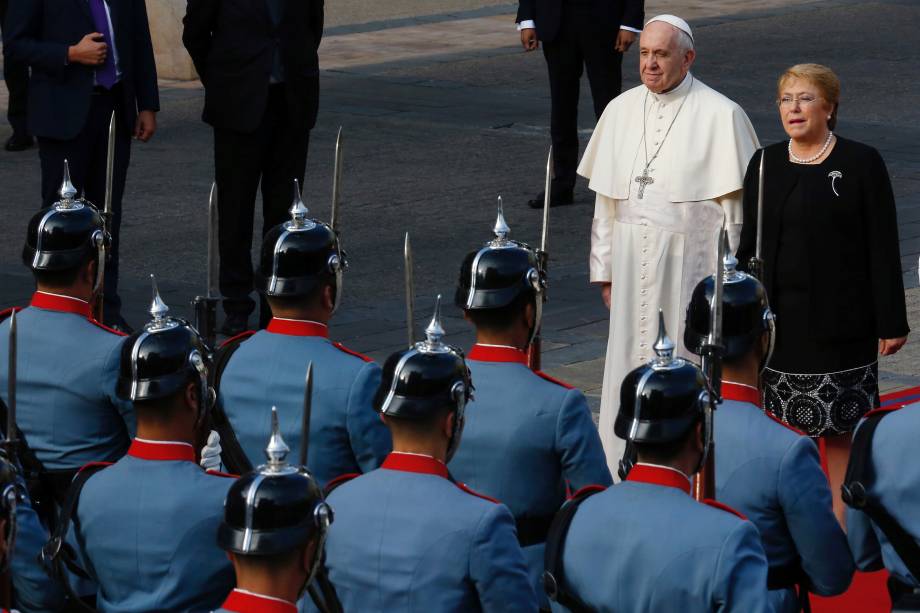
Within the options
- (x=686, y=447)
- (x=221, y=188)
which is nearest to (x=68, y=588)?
(x=686, y=447)

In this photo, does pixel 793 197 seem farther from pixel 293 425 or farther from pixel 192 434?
pixel 192 434

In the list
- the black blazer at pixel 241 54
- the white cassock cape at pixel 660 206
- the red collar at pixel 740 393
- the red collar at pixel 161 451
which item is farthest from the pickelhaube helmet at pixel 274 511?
the black blazer at pixel 241 54

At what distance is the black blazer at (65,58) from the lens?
8.53 metres

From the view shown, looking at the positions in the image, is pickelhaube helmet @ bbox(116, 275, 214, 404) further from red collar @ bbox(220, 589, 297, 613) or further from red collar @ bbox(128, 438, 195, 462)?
red collar @ bbox(220, 589, 297, 613)

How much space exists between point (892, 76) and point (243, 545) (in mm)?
15026

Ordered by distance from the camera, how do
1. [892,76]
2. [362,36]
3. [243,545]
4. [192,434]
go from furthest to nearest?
[362,36] → [892,76] → [192,434] → [243,545]

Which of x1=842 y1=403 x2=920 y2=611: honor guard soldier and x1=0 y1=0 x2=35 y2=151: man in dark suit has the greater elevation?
x1=842 y1=403 x2=920 y2=611: honor guard soldier

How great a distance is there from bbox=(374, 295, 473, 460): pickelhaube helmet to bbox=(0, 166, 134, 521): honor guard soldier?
1.19m

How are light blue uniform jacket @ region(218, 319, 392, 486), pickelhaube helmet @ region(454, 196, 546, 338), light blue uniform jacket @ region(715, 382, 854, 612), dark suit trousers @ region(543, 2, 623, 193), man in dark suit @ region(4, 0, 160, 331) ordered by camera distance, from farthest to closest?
dark suit trousers @ region(543, 2, 623, 193) < man in dark suit @ region(4, 0, 160, 331) < light blue uniform jacket @ region(218, 319, 392, 486) < pickelhaube helmet @ region(454, 196, 546, 338) < light blue uniform jacket @ region(715, 382, 854, 612)

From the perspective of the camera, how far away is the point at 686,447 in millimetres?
3889

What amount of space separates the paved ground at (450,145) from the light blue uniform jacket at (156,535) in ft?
9.15

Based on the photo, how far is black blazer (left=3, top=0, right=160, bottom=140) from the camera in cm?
853

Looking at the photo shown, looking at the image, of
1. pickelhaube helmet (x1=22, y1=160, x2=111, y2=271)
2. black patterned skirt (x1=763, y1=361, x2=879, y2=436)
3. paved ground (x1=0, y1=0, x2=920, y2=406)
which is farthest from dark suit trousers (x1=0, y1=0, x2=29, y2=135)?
black patterned skirt (x1=763, y1=361, x2=879, y2=436)

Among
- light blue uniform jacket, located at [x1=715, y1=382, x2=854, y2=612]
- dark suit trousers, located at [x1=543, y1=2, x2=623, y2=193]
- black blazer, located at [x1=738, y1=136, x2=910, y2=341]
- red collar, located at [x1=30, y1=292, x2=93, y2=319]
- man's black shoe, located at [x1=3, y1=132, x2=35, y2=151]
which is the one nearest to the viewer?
light blue uniform jacket, located at [x1=715, y1=382, x2=854, y2=612]
